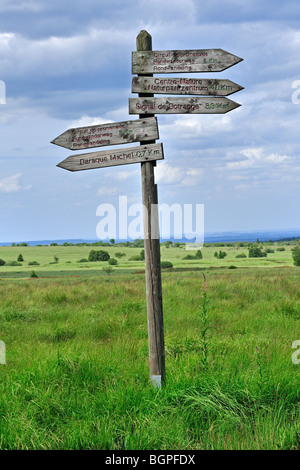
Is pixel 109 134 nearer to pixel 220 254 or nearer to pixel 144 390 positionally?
pixel 144 390

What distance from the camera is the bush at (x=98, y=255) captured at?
51.3 m

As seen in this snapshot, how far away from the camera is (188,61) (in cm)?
507

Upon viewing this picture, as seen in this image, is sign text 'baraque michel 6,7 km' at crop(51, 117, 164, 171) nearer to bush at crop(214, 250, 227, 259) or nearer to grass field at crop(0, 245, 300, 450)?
grass field at crop(0, 245, 300, 450)

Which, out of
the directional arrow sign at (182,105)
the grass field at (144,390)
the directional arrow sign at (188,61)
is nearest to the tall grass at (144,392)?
the grass field at (144,390)

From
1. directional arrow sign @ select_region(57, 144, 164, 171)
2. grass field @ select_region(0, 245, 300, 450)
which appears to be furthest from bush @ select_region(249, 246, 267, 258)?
directional arrow sign @ select_region(57, 144, 164, 171)

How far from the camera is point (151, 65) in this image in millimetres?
5086

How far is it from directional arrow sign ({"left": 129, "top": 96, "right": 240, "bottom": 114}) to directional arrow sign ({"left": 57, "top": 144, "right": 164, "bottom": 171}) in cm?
46

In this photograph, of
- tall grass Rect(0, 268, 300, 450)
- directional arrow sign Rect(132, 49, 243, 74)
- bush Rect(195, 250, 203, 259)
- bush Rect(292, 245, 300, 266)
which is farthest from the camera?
bush Rect(195, 250, 203, 259)

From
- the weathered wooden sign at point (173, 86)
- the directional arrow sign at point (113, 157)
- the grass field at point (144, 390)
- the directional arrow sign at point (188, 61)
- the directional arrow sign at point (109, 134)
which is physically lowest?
the grass field at point (144, 390)

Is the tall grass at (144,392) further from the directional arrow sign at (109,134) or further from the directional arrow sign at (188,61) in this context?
the directional arrow sign at (188,61)

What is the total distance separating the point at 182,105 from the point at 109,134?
3.26ft

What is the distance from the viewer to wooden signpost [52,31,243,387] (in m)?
5.07

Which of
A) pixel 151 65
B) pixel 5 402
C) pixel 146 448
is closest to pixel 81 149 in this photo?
pixel 151 65
